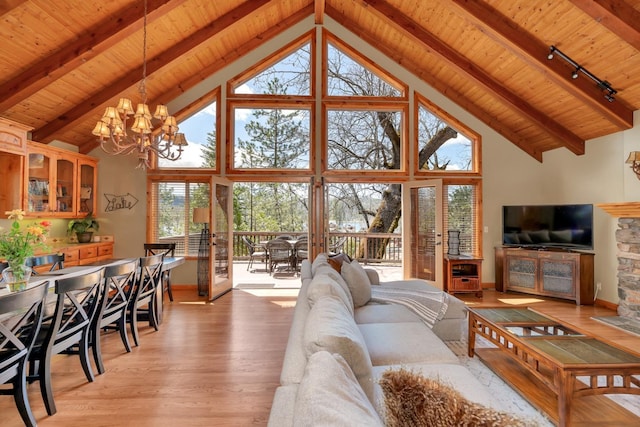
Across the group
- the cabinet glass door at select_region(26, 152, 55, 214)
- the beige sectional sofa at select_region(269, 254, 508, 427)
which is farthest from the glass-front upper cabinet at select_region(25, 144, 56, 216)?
the beige sectional sofa at select_region(269, 254, 508, 427)

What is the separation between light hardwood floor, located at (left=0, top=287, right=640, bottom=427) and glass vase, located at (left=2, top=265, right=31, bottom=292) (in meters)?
0.83

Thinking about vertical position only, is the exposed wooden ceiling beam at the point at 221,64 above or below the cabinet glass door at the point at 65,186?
above

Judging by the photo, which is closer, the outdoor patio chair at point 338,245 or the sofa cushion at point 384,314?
the sofa cushion at point 384,314

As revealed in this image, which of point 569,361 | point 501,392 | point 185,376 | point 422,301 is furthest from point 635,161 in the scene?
point 185,376

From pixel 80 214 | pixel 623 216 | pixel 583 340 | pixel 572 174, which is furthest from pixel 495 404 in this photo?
pixel 80 214

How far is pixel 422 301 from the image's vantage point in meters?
3.37

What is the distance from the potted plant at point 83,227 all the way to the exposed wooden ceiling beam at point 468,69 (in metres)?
5.84

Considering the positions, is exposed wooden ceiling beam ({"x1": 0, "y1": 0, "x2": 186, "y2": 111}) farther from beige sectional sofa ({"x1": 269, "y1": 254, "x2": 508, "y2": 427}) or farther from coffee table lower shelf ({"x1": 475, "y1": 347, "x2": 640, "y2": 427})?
coffee table lower shelf ({"x1": 475, "y1": 347, "x2": 640, "y2": 427})

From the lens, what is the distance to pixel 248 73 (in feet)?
20.2

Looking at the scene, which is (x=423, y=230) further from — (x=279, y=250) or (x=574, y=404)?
(x=574, y=404)

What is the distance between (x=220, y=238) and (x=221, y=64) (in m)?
3.17

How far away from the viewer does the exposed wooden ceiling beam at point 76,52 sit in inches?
150


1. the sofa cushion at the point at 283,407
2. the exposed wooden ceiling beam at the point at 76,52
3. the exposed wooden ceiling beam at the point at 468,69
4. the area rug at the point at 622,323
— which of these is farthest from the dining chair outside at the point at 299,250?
the sofa cushion at the point at 283,407

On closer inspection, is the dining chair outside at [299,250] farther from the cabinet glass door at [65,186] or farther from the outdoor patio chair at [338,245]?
the cabinet glass door at [65,186]
